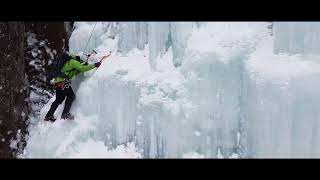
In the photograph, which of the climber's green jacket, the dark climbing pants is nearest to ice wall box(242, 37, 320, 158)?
the climber's green jacket

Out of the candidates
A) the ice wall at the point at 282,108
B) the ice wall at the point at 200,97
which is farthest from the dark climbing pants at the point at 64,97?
the ice wall at the point at 282,108

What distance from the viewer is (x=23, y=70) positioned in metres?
6.42

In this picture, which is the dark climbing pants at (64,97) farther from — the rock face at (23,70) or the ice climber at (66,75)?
the rock face at (23,70)

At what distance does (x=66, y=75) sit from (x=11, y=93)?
2.74ft

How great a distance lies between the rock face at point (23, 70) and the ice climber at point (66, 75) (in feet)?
1.92

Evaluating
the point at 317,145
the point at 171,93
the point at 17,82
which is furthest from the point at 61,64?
the point at 317,145

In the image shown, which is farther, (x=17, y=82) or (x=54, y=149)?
(x=17, y=82)

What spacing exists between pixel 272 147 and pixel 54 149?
243 cm

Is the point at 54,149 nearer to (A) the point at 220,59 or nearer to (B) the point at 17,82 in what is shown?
(B) the point at 17,82

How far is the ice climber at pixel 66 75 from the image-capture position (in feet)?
18.9

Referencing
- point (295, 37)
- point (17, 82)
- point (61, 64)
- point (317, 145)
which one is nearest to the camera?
point (317, 145)
